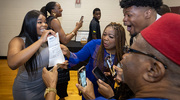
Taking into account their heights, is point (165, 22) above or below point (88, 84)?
above

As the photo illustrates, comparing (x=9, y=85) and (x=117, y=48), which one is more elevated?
(x=117, y=48)

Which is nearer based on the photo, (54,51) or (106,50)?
(54,51)

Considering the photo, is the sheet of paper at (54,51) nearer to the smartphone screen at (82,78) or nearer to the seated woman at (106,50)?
the seated woman at (106,50)

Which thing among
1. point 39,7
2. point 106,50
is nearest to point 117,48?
point 106,50

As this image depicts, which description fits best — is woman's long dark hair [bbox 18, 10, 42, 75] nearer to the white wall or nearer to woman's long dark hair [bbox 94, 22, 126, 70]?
woman's long dark hair [bbox 94, 22, 126, 70]

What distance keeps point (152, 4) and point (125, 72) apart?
94 cm

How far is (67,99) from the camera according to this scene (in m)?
3.04

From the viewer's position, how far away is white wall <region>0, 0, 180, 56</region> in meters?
5.48

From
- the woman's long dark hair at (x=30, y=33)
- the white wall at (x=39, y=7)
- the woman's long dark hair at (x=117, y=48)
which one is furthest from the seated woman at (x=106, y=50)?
the white wall at (x=39, y=7)

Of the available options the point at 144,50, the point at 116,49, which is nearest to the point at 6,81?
the point at 116,49

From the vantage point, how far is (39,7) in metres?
5.57

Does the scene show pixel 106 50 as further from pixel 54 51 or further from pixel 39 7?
pixel 39 7

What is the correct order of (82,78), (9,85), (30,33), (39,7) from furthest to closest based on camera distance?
1. (39,7)
2. (9,85)
3. (30,33)
4. (82,78)

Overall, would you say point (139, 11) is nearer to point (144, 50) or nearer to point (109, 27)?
point (109, 27)
